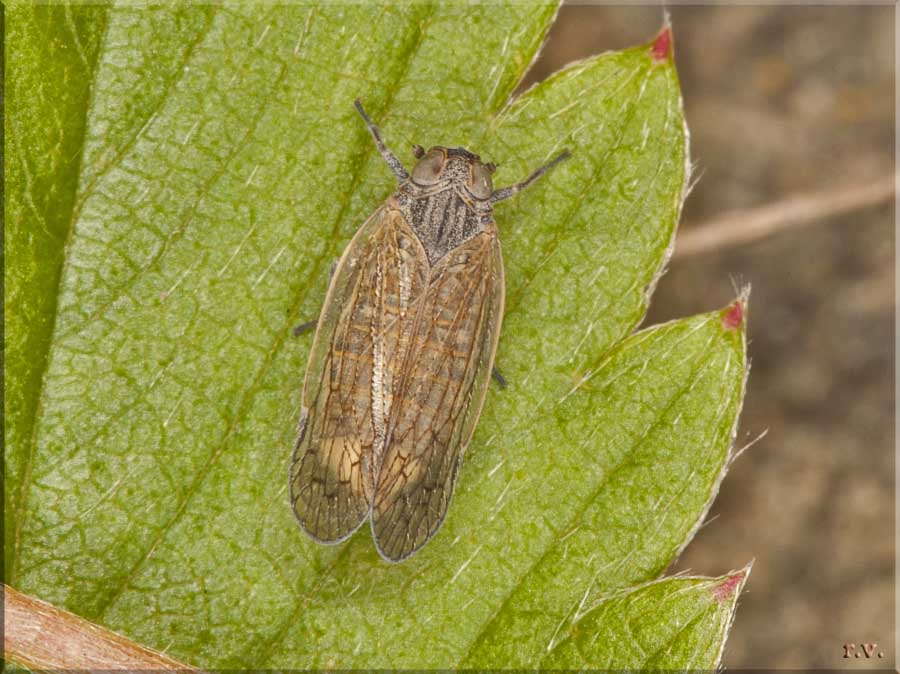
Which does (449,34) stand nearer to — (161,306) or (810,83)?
(161,306)

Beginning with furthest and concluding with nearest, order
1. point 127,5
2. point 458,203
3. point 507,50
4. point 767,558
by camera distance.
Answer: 1. point 767,558
2. point 458,203
3. point 507,50
4. point 127,5

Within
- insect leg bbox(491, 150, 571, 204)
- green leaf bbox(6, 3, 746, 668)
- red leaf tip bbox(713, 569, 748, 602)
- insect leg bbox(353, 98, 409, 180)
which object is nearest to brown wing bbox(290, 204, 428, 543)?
green leaf bbox(6, 3, 746, 668)


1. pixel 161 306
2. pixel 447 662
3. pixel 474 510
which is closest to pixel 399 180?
pixel 161 306

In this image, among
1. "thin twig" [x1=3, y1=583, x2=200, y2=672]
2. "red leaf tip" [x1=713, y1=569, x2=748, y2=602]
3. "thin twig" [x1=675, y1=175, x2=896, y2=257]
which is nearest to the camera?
"thin twig" [x1=3, y1=583, x2=200, y2=672]

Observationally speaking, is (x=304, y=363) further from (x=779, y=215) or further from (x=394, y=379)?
(x=779, y=215)

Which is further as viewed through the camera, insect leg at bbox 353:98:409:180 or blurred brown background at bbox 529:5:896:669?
blurred brown background at bbox 529:5:896:669

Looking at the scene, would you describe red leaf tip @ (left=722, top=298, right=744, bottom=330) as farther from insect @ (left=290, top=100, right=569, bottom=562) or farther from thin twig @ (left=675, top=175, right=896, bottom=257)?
thin twig @ (left=675, top=175, right=896, bottom=257)

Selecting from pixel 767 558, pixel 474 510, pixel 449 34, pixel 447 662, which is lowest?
pixel 767 558
